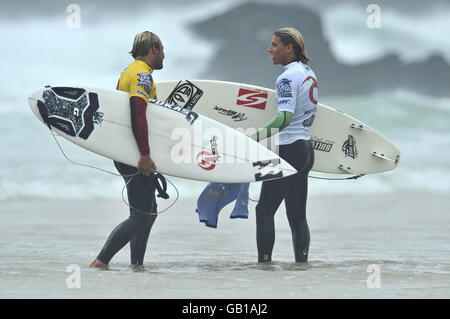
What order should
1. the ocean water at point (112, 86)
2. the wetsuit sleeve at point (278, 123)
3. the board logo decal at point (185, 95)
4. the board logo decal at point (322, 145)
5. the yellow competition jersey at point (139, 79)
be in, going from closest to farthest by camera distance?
the yellow competition jersey at point (139, 79), the wetsuit sleeve at point (278, 123), the board logo decal at point (185, 95), the board logo decal at point (322, 145), the ocean water at point (112, 86)

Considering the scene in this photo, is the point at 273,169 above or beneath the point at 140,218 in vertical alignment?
above

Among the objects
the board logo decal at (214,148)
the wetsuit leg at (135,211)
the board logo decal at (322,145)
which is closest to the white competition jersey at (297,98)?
the board logo decal at (214,148)

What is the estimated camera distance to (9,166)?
1648 centimetres

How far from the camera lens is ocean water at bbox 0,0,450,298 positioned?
4.94 metres

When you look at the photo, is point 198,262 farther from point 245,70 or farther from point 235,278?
point 245,70

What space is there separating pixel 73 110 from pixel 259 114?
4.70ft

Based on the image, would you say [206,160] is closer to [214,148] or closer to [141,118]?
[214,148]

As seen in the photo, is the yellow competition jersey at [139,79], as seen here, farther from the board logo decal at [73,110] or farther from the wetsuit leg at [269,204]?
the wetsuit leg at [269,204]

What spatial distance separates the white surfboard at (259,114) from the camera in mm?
6227

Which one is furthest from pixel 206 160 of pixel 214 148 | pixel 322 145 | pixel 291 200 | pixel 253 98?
pixel 322 145

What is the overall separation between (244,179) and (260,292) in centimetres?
114

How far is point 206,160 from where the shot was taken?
219 inches

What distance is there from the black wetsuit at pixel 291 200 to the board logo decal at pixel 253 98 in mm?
698
